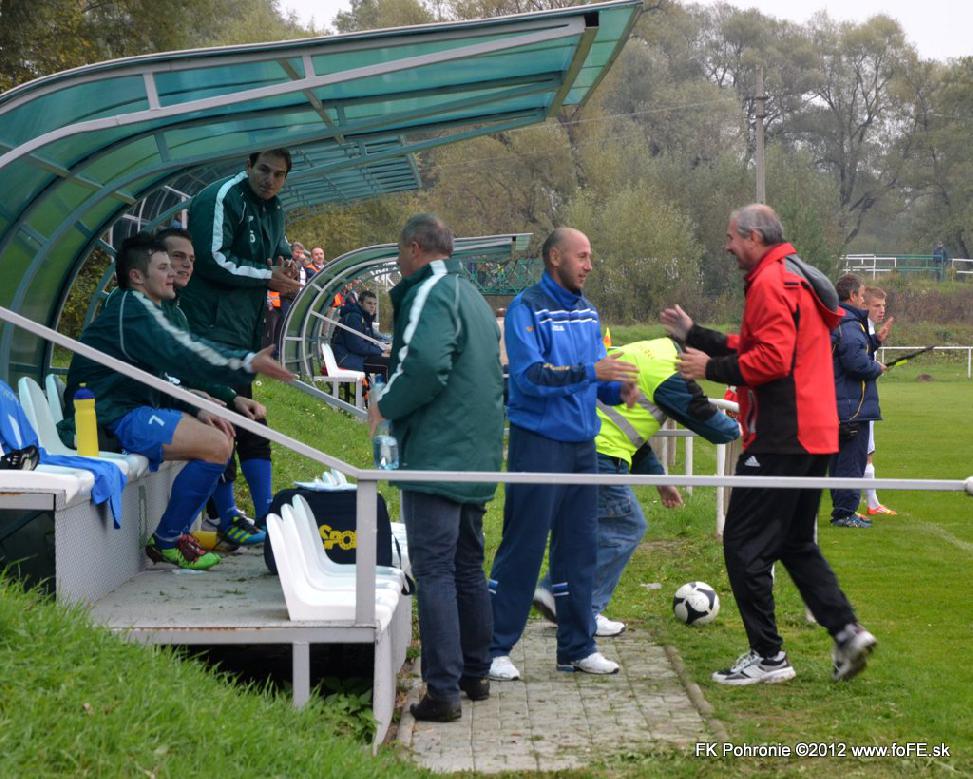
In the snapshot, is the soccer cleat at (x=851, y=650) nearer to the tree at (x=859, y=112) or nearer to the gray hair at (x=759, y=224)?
the gray hair at (x=759, y=224)

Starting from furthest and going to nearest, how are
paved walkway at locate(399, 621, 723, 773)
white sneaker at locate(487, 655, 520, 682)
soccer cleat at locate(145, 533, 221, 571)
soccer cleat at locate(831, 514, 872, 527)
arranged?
soccer cleat at locate(831, 514, 872, 527), soccer cleat at locate(145, 533, 221, 571), white sneaker at locate(487, 655, 520, 682), paved walkway at locate(399, 621, 723, 773)

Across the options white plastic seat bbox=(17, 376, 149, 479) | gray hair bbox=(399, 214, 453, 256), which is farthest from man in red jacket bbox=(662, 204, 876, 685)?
white plastic seat bbox=(17, 376, 149, 479)

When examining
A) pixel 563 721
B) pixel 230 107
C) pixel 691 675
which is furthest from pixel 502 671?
pixel 230 107

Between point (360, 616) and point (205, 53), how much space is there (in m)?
2.66

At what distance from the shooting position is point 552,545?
6738mm

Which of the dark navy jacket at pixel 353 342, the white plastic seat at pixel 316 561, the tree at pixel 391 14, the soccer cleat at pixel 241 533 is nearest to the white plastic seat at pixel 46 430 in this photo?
the white plastic seat at pixel 316 561

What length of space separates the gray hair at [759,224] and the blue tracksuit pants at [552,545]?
1.22m

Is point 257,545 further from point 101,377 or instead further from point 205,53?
point 205,53

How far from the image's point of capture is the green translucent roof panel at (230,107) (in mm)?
6332

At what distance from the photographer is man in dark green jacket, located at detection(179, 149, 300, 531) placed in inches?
286

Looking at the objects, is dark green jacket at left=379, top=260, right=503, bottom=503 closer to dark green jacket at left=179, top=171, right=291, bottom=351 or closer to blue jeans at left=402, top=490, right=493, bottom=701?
blue jeans at left=402, top=490, right=493, bottom=701

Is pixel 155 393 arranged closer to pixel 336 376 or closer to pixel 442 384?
pixel 442 384

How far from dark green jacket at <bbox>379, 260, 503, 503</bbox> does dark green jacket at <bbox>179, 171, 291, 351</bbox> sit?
1.69m

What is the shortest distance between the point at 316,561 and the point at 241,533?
54.0 inches
